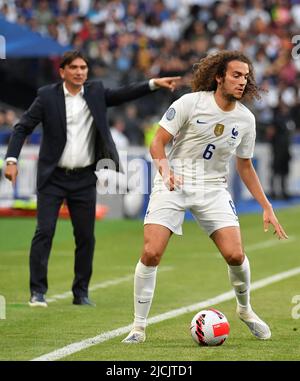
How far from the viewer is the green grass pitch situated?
7980mm

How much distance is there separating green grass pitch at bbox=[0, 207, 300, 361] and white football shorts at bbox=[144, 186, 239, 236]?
0.87 metres

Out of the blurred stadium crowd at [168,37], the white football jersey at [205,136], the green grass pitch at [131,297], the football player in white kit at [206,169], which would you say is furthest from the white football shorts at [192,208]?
the blurred stadium crowd at [168,37]

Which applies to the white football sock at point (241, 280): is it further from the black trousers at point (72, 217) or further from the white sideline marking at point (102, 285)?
the white sideline marking at point (102, 285)

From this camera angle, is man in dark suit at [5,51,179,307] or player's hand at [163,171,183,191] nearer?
player's hand at [163,171,183,191]

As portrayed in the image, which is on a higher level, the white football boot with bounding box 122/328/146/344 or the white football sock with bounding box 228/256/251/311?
the white football sock with bounding box 228/256/251/311

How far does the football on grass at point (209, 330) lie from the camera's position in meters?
8.23

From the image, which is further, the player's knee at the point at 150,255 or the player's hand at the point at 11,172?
the player's hand at the point at 11,172

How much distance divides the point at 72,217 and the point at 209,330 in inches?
116

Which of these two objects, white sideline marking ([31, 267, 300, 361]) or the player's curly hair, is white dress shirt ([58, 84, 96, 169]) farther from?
the player's curly hair

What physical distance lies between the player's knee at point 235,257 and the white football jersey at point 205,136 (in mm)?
581

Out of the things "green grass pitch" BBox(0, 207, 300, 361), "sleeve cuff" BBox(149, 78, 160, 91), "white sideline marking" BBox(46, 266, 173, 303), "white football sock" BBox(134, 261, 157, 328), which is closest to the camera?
"green grass pitch" BBox(0, 207, 300, 361)

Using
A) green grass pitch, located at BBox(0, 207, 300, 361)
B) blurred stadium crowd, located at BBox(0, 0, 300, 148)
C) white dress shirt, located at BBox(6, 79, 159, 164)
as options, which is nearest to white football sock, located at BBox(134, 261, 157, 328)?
green grass pitch, located at BBox(0, 207, 300, 361)

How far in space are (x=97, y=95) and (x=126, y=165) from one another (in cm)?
989
